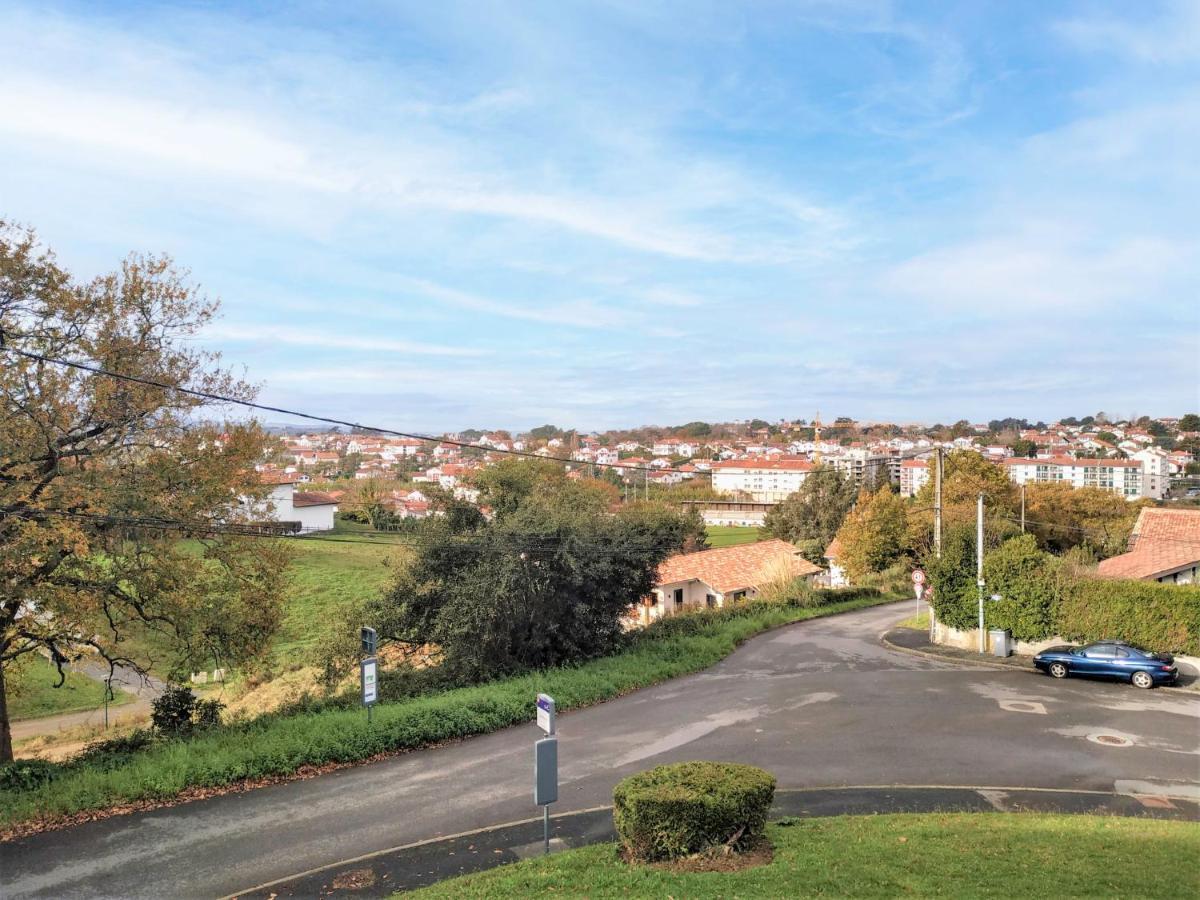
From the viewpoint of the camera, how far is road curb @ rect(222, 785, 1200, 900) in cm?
929

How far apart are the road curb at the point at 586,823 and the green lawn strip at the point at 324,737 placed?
422cm

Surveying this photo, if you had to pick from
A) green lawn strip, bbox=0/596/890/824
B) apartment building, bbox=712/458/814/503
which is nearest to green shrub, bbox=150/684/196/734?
green lawn strip, bbox=0/596/890/824

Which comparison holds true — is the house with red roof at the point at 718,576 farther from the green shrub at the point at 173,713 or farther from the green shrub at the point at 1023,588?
the green shrub at the point at 173,713

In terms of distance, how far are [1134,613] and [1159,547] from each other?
11071mm

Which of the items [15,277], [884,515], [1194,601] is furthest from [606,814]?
[884,515]

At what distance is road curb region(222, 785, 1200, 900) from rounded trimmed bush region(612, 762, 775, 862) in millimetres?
1553

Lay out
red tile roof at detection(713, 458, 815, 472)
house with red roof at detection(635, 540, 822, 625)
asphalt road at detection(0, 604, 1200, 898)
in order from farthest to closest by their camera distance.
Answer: red tile roof at detection(713, 458, 815, 472)
house with red roof at detection(635, 540, 822, 625)
asphalt road at detection(0, 604, 1200, 898)

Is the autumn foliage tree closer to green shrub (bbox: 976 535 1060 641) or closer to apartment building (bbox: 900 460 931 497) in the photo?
green shrub (bbox: 976 535 1060 641)

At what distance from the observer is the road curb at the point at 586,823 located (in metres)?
9.29

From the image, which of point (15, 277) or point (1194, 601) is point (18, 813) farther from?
point (1194, 601)

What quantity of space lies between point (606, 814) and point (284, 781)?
5740mm

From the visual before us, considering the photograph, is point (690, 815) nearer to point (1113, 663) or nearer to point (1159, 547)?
point (1113, 663)

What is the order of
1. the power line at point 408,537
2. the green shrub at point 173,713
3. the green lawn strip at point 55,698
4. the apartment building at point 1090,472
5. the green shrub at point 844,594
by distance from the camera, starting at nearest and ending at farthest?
the power line at point 408,537
the green shrub at point 173,713
the green lawn strip at point 55,698
the green shrub at point 844,594
the apartment building at point 1090,472

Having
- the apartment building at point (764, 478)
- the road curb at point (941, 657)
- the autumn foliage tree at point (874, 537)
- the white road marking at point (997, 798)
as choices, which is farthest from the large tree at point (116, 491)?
the apartment building at point (764, 478)
